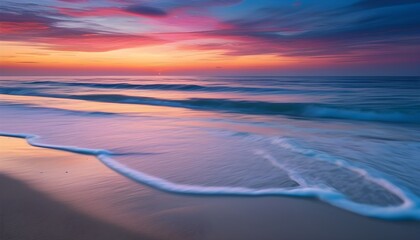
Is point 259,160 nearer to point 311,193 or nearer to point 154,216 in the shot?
A: point 311,193

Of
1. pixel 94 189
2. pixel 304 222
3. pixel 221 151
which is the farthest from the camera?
pixel 221 151

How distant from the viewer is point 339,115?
495 inches

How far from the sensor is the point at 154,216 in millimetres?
2881

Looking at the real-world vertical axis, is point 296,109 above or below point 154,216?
above

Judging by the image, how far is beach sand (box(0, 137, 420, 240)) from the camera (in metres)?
2.58

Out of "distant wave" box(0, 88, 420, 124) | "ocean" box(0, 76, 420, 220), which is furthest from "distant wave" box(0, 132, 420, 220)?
"distant wave" box(0, 88, 420, 124)

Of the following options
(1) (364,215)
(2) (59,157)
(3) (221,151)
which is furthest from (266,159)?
(2) (59,157)

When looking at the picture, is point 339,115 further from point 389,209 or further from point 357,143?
point 389,209

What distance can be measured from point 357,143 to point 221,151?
2841 millimetres

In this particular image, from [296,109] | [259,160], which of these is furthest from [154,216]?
[296,109]

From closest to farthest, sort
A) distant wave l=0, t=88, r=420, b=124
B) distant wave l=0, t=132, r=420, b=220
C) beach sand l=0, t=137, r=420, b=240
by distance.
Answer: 1. beach sand l=0, t=137, r=420, b=240
2. distant wave l=0, t=132, r=420, b=220
3. distant wave l=0, t=88, r=420, b=124

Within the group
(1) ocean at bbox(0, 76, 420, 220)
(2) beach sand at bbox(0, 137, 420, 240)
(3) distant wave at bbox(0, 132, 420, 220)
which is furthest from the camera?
(1) ocean at bbox(0, 76, 420, 220)

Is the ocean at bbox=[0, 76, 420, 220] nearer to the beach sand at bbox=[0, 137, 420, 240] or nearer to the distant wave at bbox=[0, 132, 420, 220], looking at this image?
the distant wave at bbox=[0, 132, 420, 220]

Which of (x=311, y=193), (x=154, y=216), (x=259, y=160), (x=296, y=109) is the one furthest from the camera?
(x=296, y=109)
